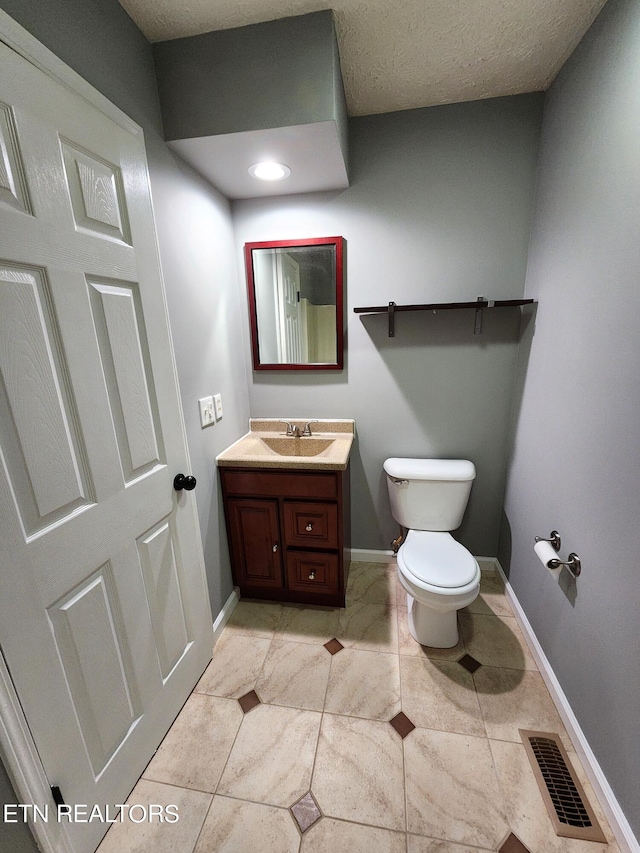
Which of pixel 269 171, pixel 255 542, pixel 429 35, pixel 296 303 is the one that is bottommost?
pixel 255 542

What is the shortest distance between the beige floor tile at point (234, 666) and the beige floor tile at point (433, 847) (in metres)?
0.72

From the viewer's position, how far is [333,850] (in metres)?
0.96

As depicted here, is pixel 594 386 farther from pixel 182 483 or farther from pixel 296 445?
pixel 182 483

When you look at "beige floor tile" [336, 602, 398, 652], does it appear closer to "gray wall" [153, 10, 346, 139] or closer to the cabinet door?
the cabinet door

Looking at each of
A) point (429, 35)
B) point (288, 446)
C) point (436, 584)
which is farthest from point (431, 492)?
point (429, 35)

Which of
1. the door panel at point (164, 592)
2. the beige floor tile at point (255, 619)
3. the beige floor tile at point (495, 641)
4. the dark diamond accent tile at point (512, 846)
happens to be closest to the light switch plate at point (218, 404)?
the door panel at point (164, 592)

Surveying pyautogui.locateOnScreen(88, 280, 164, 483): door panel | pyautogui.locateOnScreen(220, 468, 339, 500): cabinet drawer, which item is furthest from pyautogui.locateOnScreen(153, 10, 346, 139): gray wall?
pyautogui.locateOnScreen(220, 468, 339, 500): cabinet drawer

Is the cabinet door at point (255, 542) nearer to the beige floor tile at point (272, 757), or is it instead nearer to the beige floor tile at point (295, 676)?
the beige floor tile at point (295, 676)

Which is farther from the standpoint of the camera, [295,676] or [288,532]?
[288,532]

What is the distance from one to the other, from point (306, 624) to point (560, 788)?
1079 mm

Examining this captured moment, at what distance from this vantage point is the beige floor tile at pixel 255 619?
5.62 feet

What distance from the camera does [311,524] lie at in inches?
66.1

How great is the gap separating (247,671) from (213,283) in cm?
179

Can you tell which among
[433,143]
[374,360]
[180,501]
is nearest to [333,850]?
[180,501]
